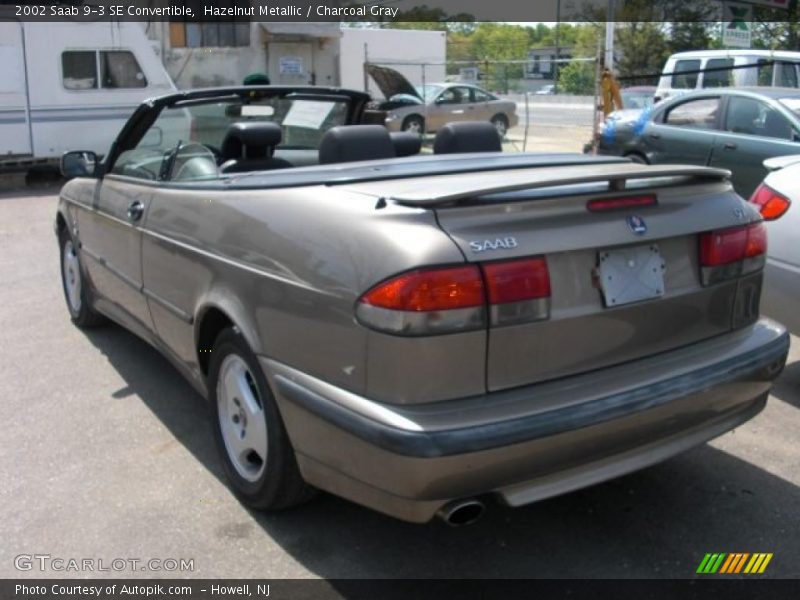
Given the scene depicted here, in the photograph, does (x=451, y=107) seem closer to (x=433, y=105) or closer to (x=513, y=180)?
(x=433, y=105)

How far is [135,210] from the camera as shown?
4199 millimetres

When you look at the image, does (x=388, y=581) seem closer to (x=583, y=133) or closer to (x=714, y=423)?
(x=714, y=423)

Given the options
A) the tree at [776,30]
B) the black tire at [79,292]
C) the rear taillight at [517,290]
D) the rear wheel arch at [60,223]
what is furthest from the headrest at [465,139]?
the tree at [776,30]

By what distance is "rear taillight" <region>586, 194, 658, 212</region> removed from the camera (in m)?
2.77

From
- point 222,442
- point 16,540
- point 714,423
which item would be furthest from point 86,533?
point 714,423

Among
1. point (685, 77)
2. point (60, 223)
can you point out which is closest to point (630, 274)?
point (60, 223)

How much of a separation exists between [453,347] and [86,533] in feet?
5.71

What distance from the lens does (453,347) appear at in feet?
8.23

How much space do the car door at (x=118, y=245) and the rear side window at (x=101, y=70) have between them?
10616mm

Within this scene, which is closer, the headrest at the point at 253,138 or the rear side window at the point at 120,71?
the headrest at the point at 253,138

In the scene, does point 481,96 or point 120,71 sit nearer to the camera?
point 120,71

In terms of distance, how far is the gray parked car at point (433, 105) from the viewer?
20922mm

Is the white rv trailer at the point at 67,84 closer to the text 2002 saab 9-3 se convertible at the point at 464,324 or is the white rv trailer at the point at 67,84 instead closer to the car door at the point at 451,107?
the car door at the point at 451,107

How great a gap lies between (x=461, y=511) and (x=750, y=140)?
7451mm
